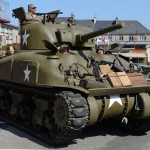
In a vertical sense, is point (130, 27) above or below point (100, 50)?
above

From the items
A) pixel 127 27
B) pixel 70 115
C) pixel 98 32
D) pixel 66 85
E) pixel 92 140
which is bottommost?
pixel 92 140

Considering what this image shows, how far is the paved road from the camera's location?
29.9ft

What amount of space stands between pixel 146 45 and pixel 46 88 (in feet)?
313

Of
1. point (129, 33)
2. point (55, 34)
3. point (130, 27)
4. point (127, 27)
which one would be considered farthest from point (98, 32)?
point (130, 27)

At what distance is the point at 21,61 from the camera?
10.5 meters

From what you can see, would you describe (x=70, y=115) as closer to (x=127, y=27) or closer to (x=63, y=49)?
(x=63, y=49)

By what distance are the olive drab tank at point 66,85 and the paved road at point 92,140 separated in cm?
24

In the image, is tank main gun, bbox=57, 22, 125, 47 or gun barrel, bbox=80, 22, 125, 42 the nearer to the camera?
gun barrel, bbox=80, 22, 125, 42

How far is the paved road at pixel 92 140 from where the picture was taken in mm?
9117

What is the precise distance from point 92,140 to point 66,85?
157 centimetres

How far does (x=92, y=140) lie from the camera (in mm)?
9773

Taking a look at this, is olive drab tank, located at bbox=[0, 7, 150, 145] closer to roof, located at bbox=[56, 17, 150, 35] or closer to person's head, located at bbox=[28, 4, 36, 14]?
person's head, located at bbox=[28, 4, 36, 14]

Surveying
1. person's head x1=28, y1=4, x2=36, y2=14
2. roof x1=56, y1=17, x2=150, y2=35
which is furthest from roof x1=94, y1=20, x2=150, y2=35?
person's head x1=28, y1=4, x2=36, y2=14

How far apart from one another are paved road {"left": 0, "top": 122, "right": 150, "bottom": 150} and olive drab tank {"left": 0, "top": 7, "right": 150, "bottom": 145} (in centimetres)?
24
